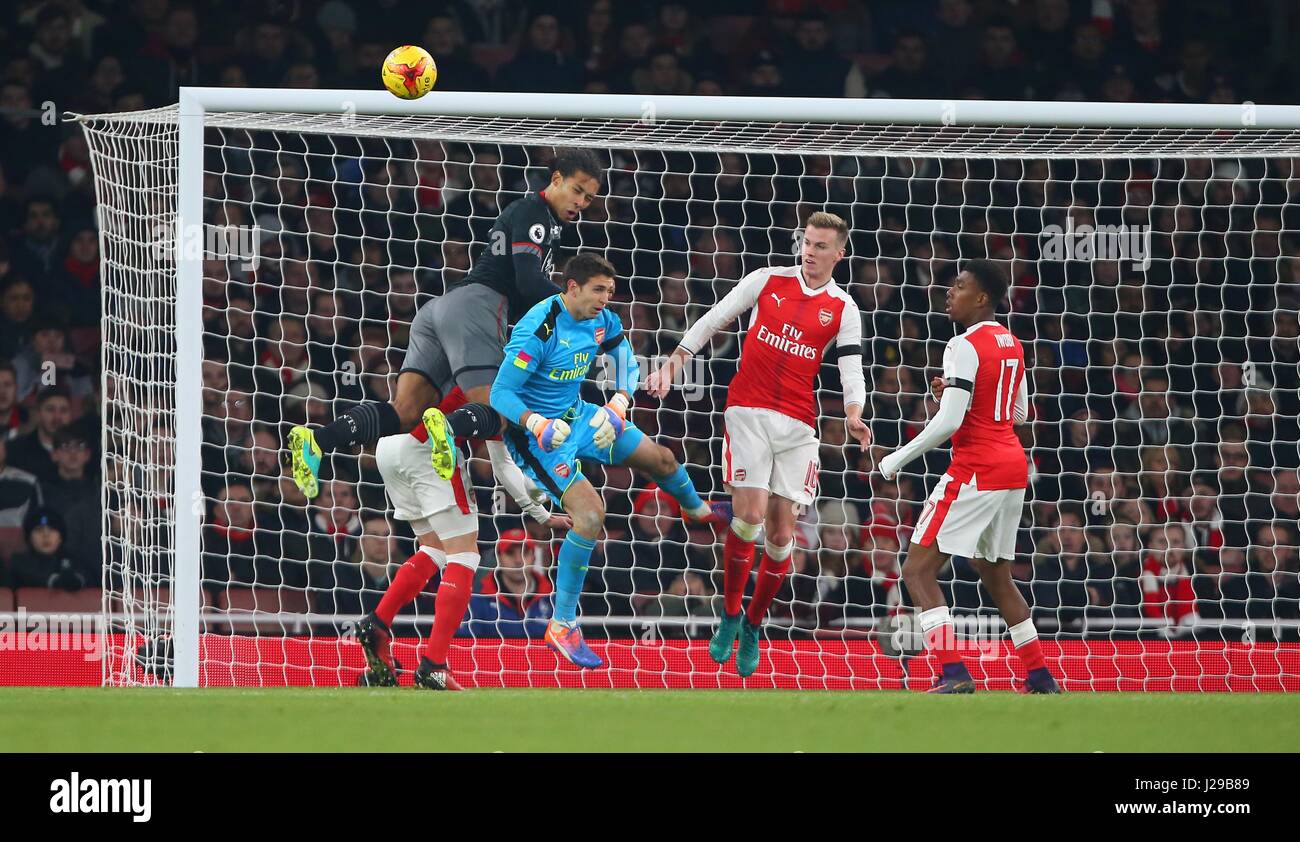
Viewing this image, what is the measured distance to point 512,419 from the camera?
6234 millimetres

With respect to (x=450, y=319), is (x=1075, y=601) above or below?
below

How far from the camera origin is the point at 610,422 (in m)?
6.35

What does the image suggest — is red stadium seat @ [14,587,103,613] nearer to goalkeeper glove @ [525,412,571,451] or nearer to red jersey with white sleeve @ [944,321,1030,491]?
goalkeeper glove @ [525,412,571,451]

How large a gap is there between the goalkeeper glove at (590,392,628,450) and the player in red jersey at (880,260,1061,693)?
107 cm

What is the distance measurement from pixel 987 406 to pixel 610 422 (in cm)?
155

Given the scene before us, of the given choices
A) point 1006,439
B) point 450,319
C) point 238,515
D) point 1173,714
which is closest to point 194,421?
point 450,319

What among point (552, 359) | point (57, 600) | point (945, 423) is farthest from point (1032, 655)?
point (57, 600)

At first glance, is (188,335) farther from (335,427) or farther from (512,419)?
(512,419)

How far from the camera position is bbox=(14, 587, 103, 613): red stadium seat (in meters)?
8.38

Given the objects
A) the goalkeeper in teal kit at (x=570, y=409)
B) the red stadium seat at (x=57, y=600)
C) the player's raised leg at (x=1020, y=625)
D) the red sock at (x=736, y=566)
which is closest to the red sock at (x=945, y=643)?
the player's raised leg at (x=1020, y=625)

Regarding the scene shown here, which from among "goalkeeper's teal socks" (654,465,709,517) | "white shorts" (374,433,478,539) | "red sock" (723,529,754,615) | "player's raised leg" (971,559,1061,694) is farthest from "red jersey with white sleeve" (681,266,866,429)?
"white shorts" (374,433,478,539)

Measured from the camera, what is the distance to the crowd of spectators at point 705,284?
8836mm

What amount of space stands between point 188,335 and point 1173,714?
4.03 metres

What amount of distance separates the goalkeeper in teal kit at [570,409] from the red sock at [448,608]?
0.37 metres
